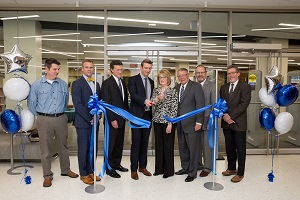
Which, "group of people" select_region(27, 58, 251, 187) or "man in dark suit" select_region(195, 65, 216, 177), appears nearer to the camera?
"group of people" select_region(27, 58, 251, 187)

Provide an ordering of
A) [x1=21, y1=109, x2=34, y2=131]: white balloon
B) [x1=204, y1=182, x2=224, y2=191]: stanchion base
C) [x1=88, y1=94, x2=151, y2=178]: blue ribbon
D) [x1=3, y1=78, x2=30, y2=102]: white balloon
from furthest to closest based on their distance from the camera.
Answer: [x1=21, y1=109, x2=34, y2=131]: white balloon
[x1=3, y1=78, x2=30, y2=102]: white balloon
[x1=204, y1=182, x2=224, y2=191]: stanchion base
[x1=88, y1=94, x2=151, y2=178]: blue ribbon

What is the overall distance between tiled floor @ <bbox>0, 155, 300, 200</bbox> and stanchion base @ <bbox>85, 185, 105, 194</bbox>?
0.05m

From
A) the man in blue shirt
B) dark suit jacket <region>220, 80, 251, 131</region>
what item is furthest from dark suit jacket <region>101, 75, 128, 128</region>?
dark suit jacket <region>220, 80, 251, 131</region>

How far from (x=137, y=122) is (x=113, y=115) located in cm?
41

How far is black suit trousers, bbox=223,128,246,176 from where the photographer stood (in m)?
3.48

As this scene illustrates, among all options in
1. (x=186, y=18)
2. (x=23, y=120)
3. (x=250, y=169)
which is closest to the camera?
(x=23, y=120)

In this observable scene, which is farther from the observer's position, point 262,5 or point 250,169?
point 262,5

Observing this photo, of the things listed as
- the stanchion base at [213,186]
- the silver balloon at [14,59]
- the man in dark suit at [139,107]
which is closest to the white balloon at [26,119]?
the silver balloon at [14,59]

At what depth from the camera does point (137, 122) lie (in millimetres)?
3270

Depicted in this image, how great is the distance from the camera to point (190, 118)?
347cm

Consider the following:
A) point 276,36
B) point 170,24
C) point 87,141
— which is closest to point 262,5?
point 276,36

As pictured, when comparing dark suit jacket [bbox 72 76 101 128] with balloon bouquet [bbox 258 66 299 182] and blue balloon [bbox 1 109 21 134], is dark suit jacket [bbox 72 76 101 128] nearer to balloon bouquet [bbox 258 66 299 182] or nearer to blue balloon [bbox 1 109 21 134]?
blue balloon [bbox 1 109 21 134]

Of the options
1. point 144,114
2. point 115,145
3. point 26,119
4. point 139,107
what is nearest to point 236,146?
point 144,114

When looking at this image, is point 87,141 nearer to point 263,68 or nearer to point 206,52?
point 206,52
